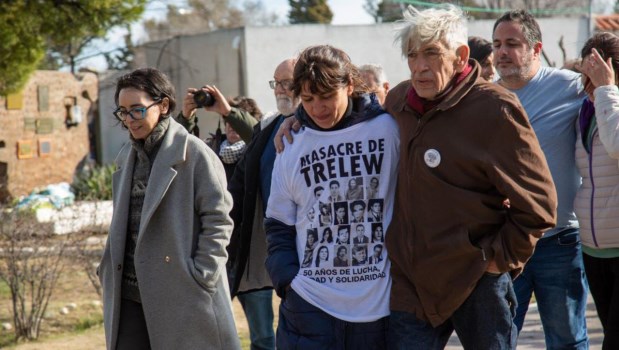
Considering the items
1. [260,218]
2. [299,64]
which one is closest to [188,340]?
[260,218]

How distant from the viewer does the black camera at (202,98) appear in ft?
17.5

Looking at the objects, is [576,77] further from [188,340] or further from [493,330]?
[188,340]

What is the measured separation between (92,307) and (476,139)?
7593 mm

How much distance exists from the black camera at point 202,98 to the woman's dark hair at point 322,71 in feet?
6.15

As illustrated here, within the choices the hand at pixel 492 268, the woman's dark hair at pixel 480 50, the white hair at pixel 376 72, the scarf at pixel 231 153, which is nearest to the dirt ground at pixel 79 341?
the scarf at pixel 231 153

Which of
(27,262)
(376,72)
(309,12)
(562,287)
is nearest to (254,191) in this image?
(376,72)

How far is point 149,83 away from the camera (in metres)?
4.32

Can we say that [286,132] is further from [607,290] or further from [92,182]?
[92,182]

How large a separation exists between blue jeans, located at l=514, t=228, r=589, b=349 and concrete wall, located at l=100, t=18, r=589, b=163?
57.8 feet

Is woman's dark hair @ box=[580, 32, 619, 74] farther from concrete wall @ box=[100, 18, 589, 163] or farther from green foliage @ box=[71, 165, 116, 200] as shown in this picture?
concrete wall @ box=[100, 18, 589, 163]

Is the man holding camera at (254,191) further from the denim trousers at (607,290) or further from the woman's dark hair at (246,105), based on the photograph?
the denim trousers at (607,290)

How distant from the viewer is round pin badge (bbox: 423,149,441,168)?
3.21 m

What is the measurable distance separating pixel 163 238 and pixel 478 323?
1595 millimetres

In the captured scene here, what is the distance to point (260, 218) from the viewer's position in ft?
16.6
